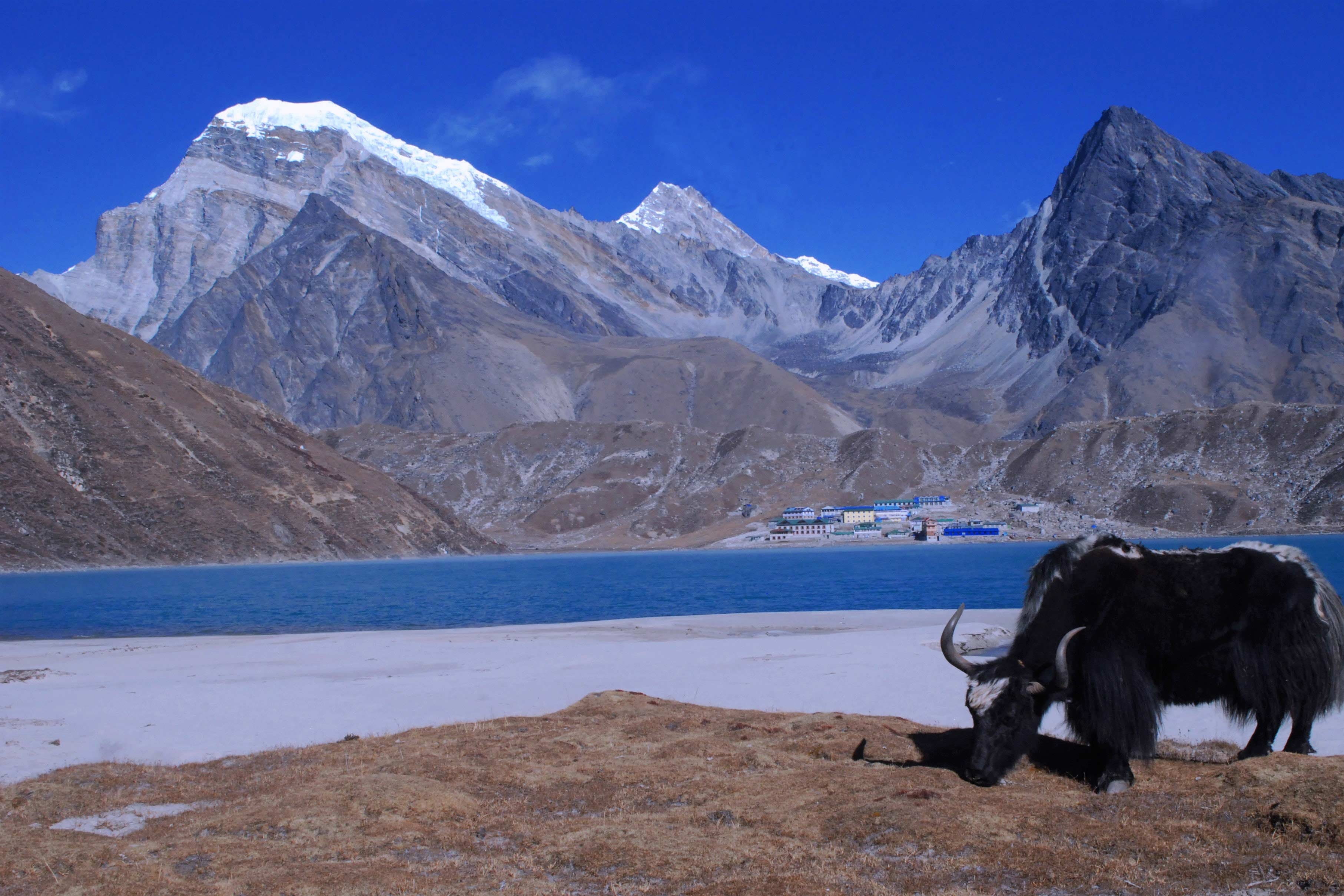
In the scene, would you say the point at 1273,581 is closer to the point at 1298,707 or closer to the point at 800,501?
the point at 1298,707

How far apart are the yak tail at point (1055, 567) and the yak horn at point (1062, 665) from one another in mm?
1022

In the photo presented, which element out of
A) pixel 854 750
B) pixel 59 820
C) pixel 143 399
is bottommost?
pixel 59 820

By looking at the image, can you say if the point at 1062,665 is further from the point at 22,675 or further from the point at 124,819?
the point at 22,675

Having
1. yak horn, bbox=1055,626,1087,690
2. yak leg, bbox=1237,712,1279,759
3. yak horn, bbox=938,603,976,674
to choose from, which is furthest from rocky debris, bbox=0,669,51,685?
yak leg, bbox=1237,712,1279,759

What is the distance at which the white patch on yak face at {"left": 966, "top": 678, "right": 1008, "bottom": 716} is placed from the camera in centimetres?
1132

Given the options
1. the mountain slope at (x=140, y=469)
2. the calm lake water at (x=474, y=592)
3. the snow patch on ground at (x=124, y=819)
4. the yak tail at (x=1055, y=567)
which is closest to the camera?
the snow patch on ground at (x=124, y=819)

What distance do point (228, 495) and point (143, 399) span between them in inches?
565

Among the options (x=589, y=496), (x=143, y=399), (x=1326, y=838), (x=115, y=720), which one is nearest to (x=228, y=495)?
(x=143, y=399)

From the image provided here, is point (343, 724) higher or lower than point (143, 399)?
lower

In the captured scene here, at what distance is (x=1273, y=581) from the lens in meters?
11.5

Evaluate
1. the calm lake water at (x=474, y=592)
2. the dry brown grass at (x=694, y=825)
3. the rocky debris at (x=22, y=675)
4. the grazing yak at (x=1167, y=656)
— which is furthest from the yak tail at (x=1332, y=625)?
the rocky debris at (x=22, y=675)

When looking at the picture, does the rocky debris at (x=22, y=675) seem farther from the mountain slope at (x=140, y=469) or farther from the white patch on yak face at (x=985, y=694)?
the mountain slope at (x=140, y=469)

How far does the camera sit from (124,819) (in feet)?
39.4

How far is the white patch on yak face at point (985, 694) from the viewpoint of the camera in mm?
11320
